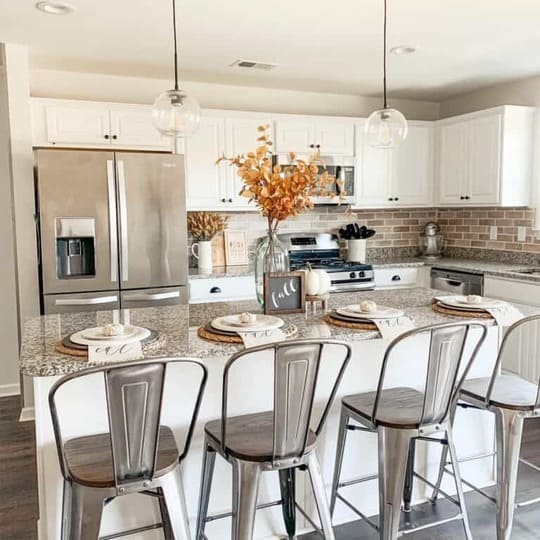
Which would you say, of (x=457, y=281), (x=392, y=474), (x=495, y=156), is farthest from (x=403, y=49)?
(x=392, y=474)

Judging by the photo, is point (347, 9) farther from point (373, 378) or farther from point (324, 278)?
point (373, 378)

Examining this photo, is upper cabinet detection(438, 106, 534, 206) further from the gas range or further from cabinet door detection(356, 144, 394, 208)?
the gas range

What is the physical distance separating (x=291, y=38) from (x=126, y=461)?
108 inches

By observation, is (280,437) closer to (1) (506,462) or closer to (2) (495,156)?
(1) (506,462)

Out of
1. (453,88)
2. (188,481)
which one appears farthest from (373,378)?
(453,88)

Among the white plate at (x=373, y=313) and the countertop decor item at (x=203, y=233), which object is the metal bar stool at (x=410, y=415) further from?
the countertop decor item at (x=203, y=233)

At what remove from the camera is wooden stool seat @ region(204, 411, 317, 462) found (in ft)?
5.85

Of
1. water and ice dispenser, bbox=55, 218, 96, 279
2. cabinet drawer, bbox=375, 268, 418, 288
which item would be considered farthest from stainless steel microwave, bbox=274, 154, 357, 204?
water and ice dispenser, bbox=55, 218, 96, 279

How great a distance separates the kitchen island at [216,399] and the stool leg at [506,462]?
373mm

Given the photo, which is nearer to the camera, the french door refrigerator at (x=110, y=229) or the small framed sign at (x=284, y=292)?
the small framed sign at (x=284, y=292)

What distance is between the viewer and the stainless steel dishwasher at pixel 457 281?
14.3 feet

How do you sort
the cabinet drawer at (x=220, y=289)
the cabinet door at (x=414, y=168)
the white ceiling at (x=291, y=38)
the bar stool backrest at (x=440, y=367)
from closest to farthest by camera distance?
the bar stool backrest at (x=440, y=367)
the white ceiling at (x=291, y=38)
the cabinet drawer at (x=220, y=289)
the cabinet door at (x=414, y=168)

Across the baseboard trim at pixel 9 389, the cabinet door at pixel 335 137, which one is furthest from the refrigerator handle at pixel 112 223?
the cabinet door at pixel 335 137

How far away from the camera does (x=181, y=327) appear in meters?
2.25
